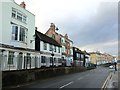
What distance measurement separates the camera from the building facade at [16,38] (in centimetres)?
2958

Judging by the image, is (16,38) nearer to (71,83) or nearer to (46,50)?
(71,83)

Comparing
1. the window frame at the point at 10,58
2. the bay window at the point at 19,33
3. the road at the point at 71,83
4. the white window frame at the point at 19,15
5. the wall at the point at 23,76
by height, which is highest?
the white window frame at the point at 19,15

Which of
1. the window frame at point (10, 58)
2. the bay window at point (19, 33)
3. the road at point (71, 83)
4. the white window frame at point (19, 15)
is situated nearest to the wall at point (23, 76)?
the road at point (71, 83)

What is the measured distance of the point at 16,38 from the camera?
33.0 m

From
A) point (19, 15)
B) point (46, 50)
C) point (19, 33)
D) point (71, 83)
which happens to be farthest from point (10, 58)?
point (46, 50)

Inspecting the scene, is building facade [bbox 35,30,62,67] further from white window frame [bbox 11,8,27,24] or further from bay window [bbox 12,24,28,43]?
white window frame [bbox 11,8,27,24]

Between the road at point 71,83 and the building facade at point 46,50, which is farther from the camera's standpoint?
the building facade at point 46,50

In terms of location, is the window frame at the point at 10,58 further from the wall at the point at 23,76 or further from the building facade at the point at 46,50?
the building facade at the point at 46,50

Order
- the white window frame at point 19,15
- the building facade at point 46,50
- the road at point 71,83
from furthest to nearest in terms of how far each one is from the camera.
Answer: the building facade at point 46,50 < the white window frame at point 19,15 < the road at point 71,83

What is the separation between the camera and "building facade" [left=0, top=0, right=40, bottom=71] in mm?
29578

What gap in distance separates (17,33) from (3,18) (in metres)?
3.56

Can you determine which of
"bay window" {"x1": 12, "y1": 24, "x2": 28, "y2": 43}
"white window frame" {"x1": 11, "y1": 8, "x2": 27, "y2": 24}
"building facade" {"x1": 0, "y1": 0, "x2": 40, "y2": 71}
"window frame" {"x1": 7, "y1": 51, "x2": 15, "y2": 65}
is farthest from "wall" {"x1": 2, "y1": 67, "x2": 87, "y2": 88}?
"white window frame" {"x1": 11, "y1": 8, "x2": 27, "y2": 24}

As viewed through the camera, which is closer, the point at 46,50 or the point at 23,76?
the point at 23,76

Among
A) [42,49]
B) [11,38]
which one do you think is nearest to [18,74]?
[11,38]
